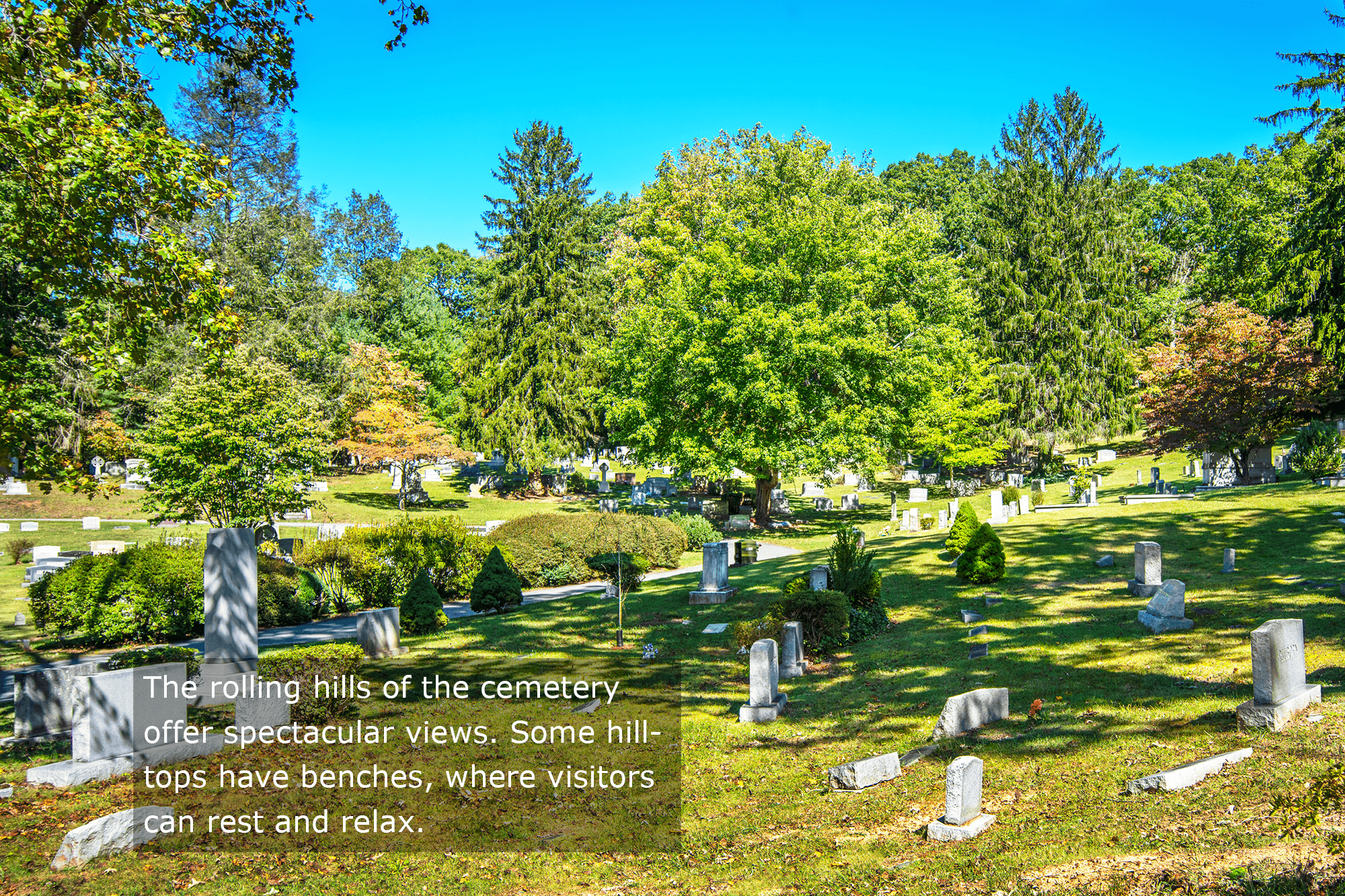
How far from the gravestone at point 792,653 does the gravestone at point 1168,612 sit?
5347 millimetres

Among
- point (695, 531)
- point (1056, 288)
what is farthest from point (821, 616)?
point (1056, 288)

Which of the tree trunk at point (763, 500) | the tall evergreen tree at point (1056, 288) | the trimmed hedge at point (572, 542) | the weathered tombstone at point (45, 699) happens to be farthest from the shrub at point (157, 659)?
the tall evergreen tree at point (1056, 288)

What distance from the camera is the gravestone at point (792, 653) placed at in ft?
43.1

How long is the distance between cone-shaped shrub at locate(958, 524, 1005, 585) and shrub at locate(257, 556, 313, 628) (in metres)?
15.0

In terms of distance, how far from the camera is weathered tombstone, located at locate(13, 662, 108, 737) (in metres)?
10.1

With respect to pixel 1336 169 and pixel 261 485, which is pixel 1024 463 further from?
pixel 261 485

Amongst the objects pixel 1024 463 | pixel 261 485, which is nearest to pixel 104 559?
pixel 261 485

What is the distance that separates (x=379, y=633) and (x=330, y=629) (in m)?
3.62

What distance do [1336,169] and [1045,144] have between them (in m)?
38.2

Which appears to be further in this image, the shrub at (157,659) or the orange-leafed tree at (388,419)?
the orange-leafed tree at (388,419)

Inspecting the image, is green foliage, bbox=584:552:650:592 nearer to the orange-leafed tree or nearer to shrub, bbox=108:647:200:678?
shrub, bbox=108:647:200:678

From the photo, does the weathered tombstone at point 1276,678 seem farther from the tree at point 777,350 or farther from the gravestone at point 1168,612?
the tree at point 777,350

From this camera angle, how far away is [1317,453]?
88.4 ft

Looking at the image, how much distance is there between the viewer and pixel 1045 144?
50812 millimetres
